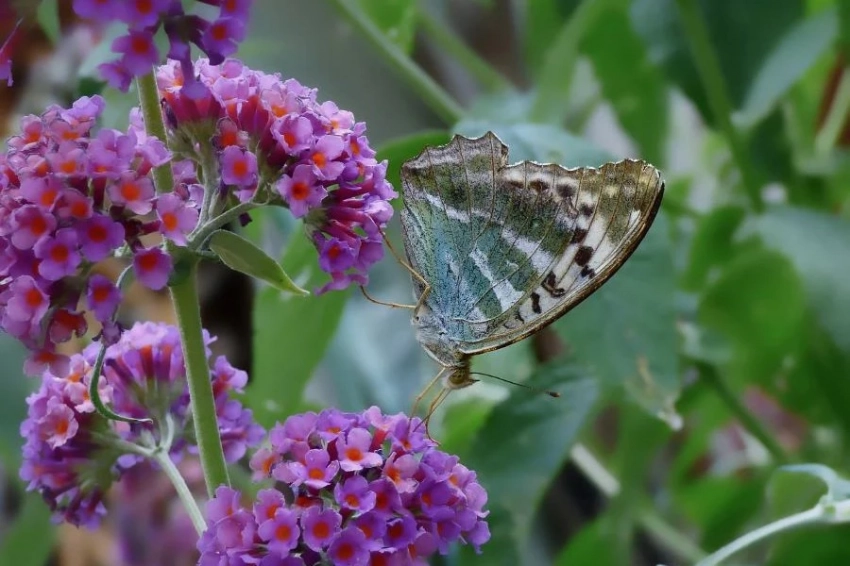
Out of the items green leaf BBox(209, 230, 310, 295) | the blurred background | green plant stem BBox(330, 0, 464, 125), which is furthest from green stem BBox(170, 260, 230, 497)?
green plant stem BBox(330, 0, 464, 125)

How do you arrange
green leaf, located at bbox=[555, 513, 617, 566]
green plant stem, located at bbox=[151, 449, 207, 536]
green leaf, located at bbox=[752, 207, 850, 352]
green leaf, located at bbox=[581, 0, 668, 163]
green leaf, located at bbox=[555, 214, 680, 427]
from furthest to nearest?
green leaf, located at bbox=[581, 0, 668, 163] → green leaf, located at bbox=[555, 513, 617, 566] → green leaf, located at bbox=[752, 207, 850, 352] → green leaf, located at bbox=[555, 214, 680, 427] → green plant stem, located at bbox=[151, 449, 207, 536]

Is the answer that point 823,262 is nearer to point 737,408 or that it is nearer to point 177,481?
point 737,408

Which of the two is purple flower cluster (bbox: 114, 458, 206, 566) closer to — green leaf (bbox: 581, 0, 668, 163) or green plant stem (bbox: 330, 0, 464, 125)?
green plant stem (bbox: 330, 0, 464, 125)

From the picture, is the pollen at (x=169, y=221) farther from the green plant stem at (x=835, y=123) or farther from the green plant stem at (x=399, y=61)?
the green plant stem at (x=835, y=123)

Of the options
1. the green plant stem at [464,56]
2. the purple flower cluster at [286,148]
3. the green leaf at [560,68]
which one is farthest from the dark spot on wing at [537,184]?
the green plant stem at [464,56]

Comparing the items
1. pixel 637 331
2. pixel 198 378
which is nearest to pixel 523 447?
pixel 637 331
